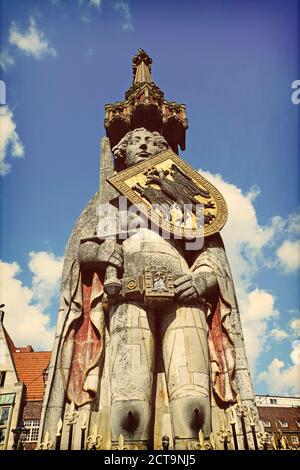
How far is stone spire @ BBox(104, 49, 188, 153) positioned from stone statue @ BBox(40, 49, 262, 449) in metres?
3.66

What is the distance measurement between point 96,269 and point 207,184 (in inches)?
134

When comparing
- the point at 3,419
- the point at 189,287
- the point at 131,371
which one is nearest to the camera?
the point at 131,371

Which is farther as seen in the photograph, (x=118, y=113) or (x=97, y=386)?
(x=118, y=113)

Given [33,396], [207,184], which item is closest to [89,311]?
[207,184]

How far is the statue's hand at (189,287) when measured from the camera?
675cm

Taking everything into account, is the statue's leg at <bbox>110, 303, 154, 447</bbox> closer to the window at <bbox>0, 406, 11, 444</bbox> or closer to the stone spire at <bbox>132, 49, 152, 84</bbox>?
the stone spire at <bbox>132, 49, 152, 84</bbox>

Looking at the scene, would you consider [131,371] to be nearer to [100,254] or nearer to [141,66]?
[100,254]

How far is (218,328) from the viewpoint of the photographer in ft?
24.4

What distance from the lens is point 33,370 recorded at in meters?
23.2

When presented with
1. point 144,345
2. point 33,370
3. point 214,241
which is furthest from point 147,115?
point 33,370

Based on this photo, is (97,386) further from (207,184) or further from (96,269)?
(207,184)

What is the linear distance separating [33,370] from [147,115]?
18.5m

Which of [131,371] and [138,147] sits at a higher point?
[138,147]

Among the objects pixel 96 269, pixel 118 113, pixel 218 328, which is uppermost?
pixel 118 113
